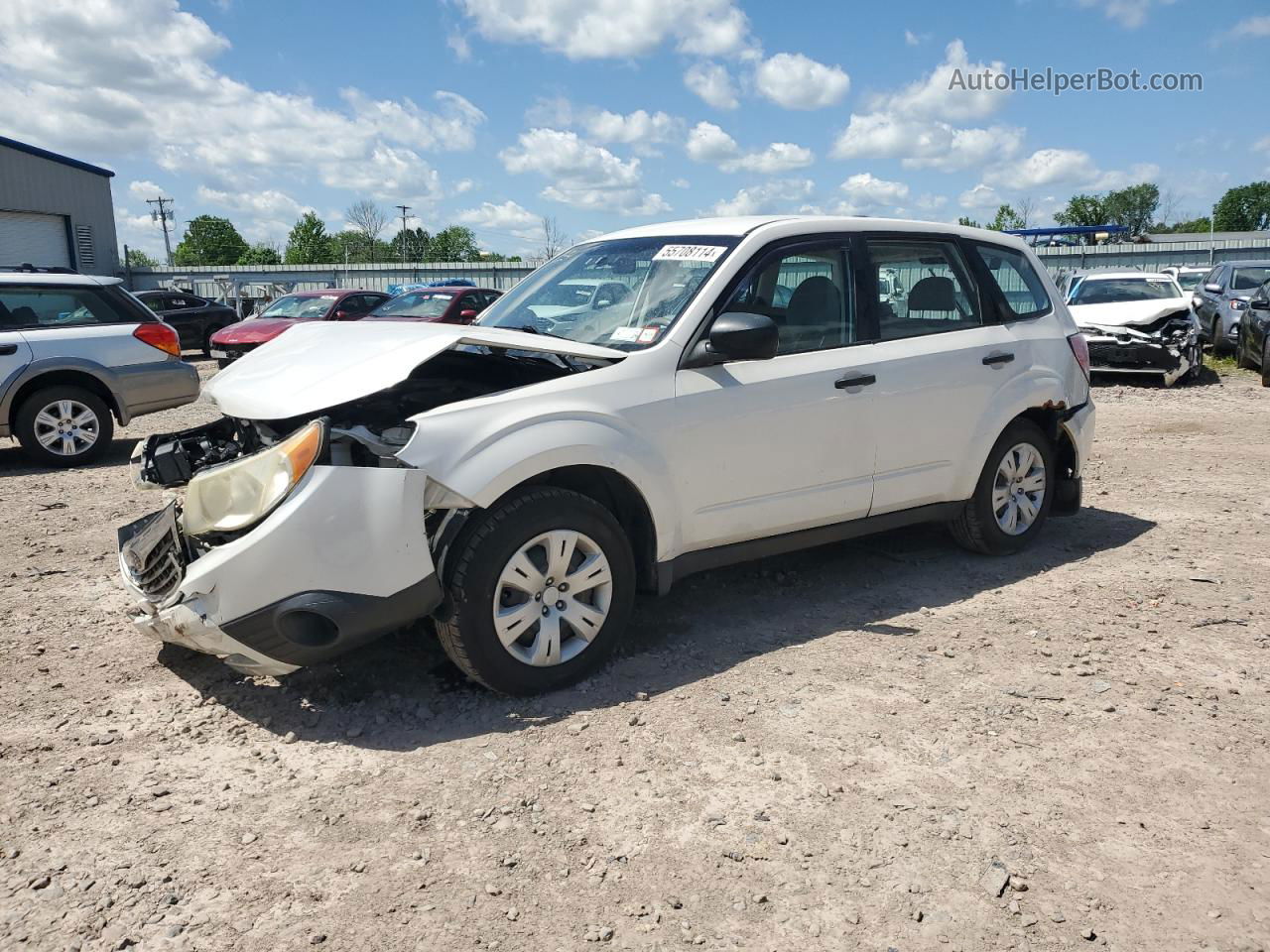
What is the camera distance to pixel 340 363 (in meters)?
3.78

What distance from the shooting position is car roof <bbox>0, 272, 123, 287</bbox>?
28.1 ft

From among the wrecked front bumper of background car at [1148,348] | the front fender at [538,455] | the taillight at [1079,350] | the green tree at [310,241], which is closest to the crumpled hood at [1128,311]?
the wrecked front bumper of background car at [1148,348]

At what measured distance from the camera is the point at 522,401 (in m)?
3.66

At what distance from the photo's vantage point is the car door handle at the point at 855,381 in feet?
14.6

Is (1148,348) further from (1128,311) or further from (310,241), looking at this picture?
(310,241)

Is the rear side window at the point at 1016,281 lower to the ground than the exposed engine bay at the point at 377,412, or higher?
higher

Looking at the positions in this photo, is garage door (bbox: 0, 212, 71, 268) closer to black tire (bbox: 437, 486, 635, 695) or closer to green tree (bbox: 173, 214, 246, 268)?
black tire (bbox: 437, 486, 635, 695)

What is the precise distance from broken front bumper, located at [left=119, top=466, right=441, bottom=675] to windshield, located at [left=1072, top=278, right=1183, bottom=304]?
1374 cm

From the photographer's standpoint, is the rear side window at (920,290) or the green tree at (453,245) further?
the green tree at (453,245)

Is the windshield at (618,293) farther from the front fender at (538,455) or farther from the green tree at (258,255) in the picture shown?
the green tree at (258,255)

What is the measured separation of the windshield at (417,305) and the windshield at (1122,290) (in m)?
10.1

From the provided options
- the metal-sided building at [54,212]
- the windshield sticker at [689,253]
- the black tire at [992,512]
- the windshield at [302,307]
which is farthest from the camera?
the metal-sided building at [54,212]

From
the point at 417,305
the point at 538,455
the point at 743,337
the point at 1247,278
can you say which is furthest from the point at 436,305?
the point at 1247,278

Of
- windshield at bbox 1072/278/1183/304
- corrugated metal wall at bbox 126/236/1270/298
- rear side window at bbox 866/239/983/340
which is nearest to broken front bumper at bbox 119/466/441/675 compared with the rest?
rear side window at bbox 866/239/983/340
